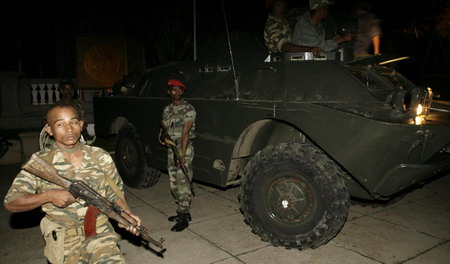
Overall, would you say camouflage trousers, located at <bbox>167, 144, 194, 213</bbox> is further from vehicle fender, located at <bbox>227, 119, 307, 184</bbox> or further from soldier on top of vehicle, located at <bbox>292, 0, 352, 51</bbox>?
soldier on top of vehicle, located at <bbox>292, 0, 352, 51</bbox>

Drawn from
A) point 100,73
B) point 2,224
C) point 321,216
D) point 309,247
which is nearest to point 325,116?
point 321,216

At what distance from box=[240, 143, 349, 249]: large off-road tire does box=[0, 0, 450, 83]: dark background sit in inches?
309

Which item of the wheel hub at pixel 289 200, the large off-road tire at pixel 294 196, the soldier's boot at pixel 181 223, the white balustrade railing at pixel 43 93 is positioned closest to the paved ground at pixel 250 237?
the soldier's boot at pixel 181 223

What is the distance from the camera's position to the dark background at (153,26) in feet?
38.5

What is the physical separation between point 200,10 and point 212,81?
925cm

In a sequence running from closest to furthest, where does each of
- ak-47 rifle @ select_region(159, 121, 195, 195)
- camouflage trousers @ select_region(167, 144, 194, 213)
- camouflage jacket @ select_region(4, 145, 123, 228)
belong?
camouflage jacket @ select_region(4, 145, 123, 228), ak-47 rifle @ select_region(159, 121, 195, 195), camouflage trousers @ select_region(167, 144, 194, 213)

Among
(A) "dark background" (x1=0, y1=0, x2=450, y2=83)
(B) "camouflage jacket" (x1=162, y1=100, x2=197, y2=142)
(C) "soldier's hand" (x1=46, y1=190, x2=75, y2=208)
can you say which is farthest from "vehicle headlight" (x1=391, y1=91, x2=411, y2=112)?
(A) "dark background" (x1=0, y1=0, x2=450, y2=83)

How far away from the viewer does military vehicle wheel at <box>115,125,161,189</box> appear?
5914 mm

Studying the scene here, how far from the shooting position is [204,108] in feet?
15.1

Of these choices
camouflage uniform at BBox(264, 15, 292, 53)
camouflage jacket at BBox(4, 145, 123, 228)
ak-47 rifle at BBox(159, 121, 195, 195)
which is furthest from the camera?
camouflage uniform at BBox(264, 15, 292, 53)

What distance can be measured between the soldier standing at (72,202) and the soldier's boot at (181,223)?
1.99 meters

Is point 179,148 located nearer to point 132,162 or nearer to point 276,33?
point 276,33

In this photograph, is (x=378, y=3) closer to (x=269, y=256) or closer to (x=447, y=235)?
(x=447, y=235)

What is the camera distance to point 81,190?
7.41 ft
